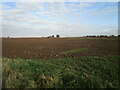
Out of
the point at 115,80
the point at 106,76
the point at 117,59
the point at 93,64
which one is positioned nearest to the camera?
the point at 115,80

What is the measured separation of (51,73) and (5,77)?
1.91 meters

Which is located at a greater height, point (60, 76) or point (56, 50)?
point (56, 50)

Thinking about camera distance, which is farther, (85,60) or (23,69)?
(85,60)

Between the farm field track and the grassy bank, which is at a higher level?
the farm field track

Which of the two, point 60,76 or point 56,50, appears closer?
point 60,76

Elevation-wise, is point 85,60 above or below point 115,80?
above

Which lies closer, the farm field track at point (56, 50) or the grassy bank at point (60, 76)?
the grassy bank at point (60, 76)

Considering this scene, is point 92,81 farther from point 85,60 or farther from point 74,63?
point 85,60

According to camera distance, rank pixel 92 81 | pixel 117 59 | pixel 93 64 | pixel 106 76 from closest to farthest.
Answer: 1. pixel 92 81
2. pixel 106 76
3. pixel 93 64
4. pixel 117 59

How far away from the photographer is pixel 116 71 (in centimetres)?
563

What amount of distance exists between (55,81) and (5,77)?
211 centimetres

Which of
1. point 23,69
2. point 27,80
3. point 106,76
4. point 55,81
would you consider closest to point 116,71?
point 106,76

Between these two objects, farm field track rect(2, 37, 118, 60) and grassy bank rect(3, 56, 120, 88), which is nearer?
grassy bank rect(3, 56, 120, 88)

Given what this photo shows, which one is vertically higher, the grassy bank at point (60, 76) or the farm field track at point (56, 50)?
the farm field track at point (56, 50)
